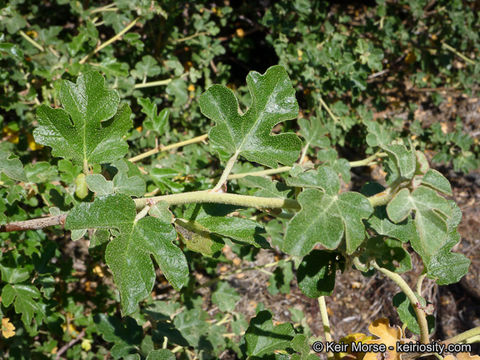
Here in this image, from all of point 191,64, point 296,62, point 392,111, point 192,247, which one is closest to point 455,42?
point 392,111

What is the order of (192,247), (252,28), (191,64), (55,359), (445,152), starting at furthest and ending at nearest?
1. (252,28)
2. (191,64)
3. (445,152)
4. (55,359)
5. (192,247)

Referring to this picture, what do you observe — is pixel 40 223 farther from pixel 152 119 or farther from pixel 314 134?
pixel 314 134

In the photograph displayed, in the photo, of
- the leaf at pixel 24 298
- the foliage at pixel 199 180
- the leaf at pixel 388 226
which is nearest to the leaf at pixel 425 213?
the foliage at pixel 199 180

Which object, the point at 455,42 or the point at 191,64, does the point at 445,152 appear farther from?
the point at 191,64

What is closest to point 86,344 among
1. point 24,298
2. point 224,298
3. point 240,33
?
point 224,298

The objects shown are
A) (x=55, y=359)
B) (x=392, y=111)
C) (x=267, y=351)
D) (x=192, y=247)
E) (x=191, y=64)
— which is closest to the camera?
(x=192, y=247)

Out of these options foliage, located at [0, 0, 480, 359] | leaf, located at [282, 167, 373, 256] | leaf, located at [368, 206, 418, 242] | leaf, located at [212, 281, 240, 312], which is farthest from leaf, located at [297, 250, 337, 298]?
leaf, located at [212, 281, 240, 312]

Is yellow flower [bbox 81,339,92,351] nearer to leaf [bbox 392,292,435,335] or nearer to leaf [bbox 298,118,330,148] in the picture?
leaf [bbox 298,118,330,148]
